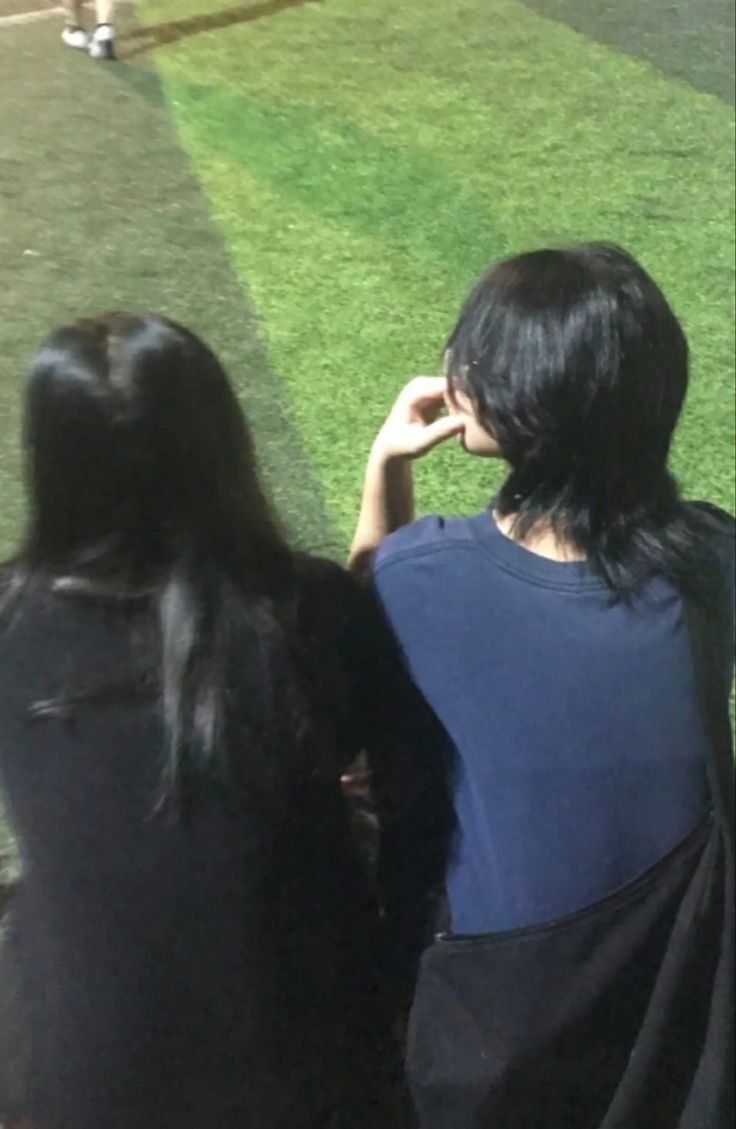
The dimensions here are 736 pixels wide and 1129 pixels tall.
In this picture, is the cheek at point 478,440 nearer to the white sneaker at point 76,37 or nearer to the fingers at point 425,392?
the fingers at point 425,392

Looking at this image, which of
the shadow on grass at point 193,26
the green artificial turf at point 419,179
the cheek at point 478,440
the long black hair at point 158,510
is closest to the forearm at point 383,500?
the cheek at point 478,440

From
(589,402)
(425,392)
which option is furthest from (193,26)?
(589,402)

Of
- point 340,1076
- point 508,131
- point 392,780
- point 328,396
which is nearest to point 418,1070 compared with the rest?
point 340,1076

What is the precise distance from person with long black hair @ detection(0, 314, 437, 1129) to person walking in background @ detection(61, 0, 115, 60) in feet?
2.04

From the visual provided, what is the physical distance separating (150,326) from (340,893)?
0.41m

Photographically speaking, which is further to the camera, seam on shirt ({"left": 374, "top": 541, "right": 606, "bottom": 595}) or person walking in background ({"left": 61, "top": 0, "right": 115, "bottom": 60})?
person walking in background ({"left": 61, "top": 0, "right": 115, "bottom": 60})

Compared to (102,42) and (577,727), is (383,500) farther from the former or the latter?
(102,42)

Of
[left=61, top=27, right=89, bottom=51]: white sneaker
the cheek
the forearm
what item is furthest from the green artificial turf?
the cheek

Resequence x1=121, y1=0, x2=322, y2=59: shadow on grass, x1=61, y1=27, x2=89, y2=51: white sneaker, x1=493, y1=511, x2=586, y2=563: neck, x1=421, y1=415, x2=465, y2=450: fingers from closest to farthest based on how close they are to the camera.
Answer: x1=493, y1=511, x2=586, y2=563: neck, x1=421, y1=415, x2=465, y2=450: fingers, x1=61, y1=27, x2=89, y2=51: white sneaker, x1=121, y1=0, x2=322, y2=59: shadow on grass

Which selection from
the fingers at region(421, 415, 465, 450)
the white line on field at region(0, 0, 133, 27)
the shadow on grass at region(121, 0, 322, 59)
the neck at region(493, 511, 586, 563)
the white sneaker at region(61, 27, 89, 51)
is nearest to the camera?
the neck at region(493, 511, 586, 563)

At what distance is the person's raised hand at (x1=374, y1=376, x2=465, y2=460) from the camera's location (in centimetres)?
100

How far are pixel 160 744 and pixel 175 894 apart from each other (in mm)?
96

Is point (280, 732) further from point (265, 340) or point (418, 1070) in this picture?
point (265, 340)

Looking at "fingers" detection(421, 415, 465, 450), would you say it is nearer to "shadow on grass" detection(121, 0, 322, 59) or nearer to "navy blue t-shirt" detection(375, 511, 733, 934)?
"navy blue t-shirt" detection(375, 511, 733, 934)
